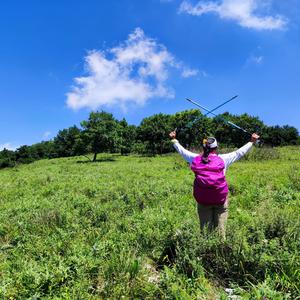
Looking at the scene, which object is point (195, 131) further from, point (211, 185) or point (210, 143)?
point (211, 185)

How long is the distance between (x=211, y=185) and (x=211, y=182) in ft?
0.18

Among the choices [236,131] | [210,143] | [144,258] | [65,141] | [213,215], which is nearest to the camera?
[144,258]

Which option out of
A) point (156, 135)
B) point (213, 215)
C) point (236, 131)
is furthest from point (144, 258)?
point (236, 131)

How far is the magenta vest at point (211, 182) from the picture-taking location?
636 centimetres

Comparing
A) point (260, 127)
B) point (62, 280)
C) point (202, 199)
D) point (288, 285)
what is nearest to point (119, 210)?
point (202, 199)

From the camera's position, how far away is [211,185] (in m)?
6.34

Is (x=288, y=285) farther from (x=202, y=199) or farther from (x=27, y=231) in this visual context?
(x=27, y=231)

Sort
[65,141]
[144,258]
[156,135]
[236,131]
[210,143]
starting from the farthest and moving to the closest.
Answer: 1. [65,141]
2. [236,131]
3. [156,135]
4. [210,143]
5. [144,258]

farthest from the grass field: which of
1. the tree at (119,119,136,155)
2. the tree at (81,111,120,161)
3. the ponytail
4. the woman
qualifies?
the tree at (119,119,136,155)

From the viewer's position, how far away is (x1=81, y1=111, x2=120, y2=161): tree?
5547 cm

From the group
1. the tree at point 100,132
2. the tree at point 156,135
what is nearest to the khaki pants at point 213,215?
the tree at point 100,132

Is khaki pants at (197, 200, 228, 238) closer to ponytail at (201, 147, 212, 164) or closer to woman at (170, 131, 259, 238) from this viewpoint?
woman at (170, 131, 259, 238)

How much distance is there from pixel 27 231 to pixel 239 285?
17.9 ft

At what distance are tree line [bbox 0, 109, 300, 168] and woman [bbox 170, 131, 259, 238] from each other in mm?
34088
